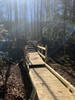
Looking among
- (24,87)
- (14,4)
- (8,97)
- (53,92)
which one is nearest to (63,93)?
(53,92)

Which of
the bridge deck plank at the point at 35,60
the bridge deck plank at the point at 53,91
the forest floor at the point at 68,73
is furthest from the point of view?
the bridge deck plank at the point at 35,60

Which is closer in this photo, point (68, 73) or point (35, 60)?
point (68, 73)

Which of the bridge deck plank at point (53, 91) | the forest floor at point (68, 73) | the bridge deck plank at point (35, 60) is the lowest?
the forest floor at point (68, 73)

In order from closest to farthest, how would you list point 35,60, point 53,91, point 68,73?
point 53,91
point 68,73
point 35,60

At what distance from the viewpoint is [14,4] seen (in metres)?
22.2

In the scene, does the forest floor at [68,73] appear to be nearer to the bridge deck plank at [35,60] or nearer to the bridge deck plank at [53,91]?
the bridge deck plank at [35,60]

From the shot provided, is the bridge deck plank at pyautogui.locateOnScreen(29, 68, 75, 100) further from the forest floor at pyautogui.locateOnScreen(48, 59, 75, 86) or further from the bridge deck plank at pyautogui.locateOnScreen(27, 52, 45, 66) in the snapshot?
the bridge deck plank at pyautogui.locateOnScreen(27, 52, 45, 66)

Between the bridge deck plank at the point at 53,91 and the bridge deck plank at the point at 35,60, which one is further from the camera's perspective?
the bridge deck plank at the point at 35,60

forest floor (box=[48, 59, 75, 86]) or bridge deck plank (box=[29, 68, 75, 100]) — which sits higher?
bridge deck plank (box=[29, 68, 75, 100])

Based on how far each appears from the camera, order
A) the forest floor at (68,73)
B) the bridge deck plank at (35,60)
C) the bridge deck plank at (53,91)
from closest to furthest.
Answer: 1. the bridge deck plank at (53,91)
2. the forest floor at (68,73)
3. the bridge deck plank at (35,60)

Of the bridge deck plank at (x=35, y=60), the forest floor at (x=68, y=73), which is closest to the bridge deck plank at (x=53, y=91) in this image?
the forest floor at (x=68, y=73)

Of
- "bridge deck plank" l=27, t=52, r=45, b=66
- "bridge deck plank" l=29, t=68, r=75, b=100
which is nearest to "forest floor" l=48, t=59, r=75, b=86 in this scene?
"bridge deck plank" l=27, t=52, r=45, b=66

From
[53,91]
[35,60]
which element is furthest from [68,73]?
[53,91]

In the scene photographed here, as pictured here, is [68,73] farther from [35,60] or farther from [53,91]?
[53,91]
